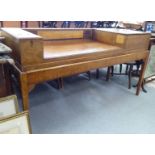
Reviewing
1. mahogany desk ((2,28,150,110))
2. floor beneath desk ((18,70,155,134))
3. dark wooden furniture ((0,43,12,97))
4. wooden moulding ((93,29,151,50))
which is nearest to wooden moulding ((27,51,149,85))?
mahogany desk ((2,28,150,110))

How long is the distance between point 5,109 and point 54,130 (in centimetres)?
56

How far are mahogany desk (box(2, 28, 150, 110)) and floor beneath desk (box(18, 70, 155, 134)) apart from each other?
33cm

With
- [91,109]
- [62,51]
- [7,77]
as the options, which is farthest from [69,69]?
[91,109]

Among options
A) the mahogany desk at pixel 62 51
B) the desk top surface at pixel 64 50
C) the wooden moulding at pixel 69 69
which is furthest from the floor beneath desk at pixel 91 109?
the desk top surface at pixel 64 50

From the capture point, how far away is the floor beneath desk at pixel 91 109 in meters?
1.70

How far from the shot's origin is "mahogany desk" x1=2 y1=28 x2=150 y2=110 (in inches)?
46.0

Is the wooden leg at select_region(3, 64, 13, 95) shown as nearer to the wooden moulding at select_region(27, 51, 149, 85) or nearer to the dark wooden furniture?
the dark wooden furniture

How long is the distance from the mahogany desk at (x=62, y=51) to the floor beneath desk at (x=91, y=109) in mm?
334

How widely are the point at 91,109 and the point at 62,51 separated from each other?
84 cm

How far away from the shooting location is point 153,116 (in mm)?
1973
